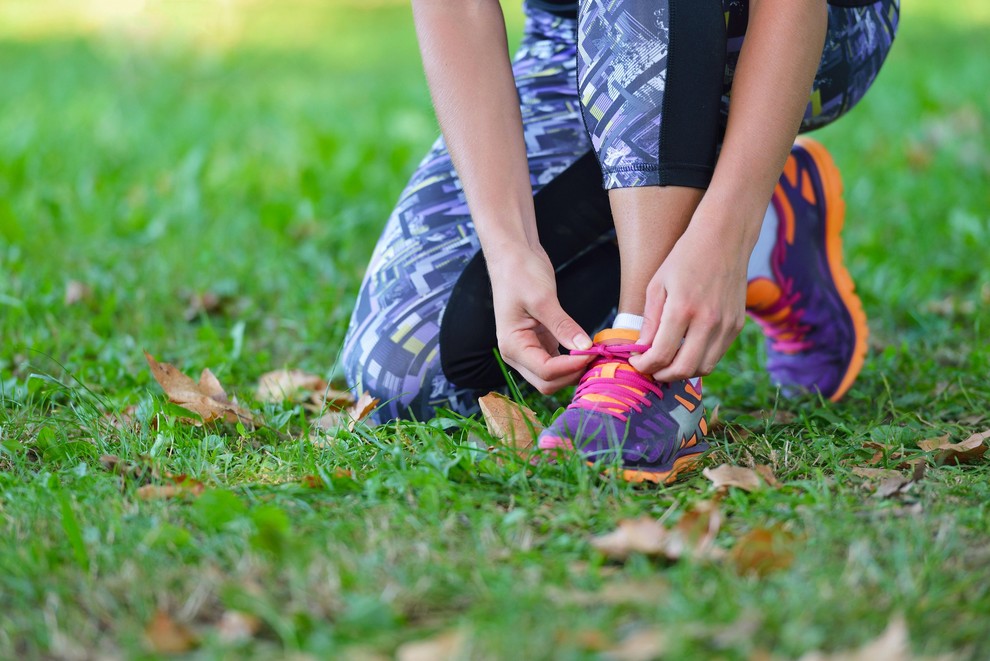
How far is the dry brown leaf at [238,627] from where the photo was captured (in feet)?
3.33

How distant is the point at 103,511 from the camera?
1288mm

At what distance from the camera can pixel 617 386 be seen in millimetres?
1432

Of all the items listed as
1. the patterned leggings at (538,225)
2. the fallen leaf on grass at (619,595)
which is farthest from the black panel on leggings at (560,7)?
the fallen leaf on grass at (619,595)

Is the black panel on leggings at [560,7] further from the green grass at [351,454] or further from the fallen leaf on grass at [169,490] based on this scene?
the fallen leaf on grass at [169,490]

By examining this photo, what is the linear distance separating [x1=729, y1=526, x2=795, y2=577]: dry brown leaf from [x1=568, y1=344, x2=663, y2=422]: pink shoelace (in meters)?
0.30

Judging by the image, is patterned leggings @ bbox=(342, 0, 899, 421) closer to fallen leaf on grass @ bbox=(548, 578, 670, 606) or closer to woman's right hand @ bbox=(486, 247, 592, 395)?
woman's right hand @ bbox=(486, 247, 592, 395)

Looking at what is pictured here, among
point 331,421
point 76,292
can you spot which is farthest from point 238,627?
point 76,292

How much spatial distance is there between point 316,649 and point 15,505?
560 mm

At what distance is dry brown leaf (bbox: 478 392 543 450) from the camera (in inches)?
59.2

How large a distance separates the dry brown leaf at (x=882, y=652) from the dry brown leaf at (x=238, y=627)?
1.73ft

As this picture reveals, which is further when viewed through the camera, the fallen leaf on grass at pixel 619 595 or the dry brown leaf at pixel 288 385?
the dry brown leaf at pixel 288 385

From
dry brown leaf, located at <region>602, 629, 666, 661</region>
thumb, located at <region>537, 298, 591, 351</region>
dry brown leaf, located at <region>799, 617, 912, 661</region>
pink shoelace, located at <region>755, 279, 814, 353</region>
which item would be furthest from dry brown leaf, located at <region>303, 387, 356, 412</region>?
dry brown leaf, located at <region>799, 617, 912, 661</region>

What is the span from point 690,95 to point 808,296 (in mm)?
717

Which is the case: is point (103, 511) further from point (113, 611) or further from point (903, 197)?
point (903, 197)
